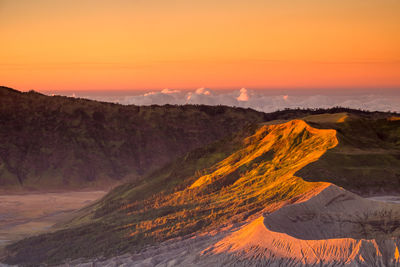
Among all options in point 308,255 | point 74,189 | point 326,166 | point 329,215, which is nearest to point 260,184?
point 326,166

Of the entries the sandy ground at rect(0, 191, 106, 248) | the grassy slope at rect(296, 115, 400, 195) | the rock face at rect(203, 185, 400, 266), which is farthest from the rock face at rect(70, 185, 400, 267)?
the sandy ground at rect(0, 191, 106, 248)

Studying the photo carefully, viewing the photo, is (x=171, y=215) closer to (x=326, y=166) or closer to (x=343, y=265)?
(x=326, y=166)

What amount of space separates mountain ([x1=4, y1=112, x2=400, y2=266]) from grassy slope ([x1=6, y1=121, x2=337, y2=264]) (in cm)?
23

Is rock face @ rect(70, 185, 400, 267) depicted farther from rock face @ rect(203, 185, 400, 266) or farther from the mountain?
the mountain

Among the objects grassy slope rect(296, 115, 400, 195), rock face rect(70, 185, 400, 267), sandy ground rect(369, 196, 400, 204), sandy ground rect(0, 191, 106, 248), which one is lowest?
sandy ground rect(0, 191, 106, 248)

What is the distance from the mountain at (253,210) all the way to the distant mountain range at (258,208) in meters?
0.15

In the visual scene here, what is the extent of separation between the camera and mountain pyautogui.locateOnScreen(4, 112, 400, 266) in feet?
210

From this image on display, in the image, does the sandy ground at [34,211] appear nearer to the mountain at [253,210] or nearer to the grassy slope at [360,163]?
the mountain at [253,210]

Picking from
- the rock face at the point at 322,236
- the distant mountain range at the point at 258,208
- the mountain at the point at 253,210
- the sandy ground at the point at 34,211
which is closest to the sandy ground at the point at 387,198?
the distant mountain range at the point at 258,208

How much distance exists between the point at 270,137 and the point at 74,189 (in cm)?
9361

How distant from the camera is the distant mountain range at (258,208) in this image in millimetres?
64125

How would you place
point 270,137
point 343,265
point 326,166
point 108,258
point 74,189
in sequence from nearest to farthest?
point 343,265, point 108,258, point 326,166, point 270,137, point 74,189

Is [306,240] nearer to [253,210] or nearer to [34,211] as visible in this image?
[253,210]

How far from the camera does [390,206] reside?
2724 inches
